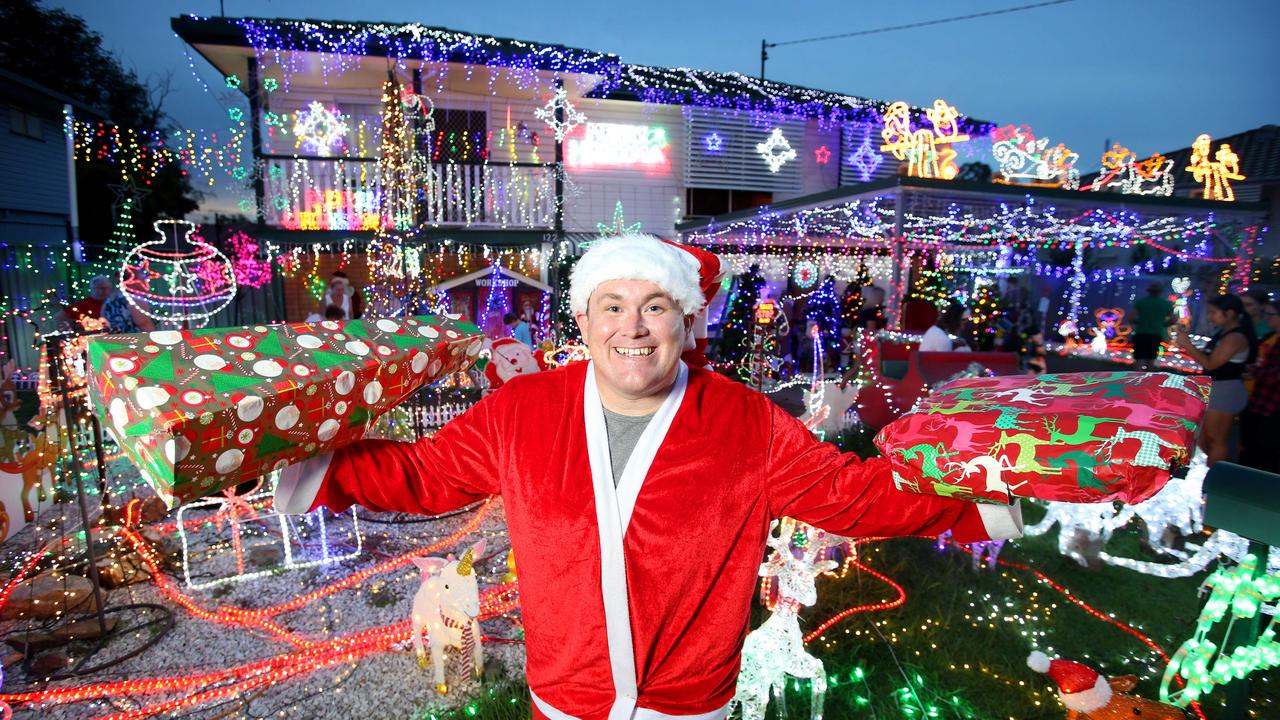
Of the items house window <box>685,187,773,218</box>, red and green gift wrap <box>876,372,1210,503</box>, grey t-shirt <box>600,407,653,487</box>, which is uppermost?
house window <box>685,187,773,218</box>

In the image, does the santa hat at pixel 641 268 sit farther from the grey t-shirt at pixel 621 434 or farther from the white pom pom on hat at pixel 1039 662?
the white pom pom on hat at pixel 1039 662

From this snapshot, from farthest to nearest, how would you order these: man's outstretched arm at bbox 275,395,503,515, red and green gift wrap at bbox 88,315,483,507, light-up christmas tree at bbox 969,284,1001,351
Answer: light-up christmas tree at bbox 969,284,1001,351 → man's outstretched arm at bbox 275,395,503,515 → red and green gift wrap at bbox 88,315,483,507

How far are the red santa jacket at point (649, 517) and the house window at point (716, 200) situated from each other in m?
12.1

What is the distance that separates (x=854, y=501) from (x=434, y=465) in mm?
1195

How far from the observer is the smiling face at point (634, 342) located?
5.56ft

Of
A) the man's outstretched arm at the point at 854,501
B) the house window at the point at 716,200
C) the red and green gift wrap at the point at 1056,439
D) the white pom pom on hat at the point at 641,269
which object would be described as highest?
the house window at the point at 716,200

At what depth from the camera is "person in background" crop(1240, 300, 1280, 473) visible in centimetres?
508

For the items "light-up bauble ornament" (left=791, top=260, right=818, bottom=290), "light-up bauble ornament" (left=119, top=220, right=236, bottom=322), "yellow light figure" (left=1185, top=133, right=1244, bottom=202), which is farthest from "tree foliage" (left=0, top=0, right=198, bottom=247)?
"yellow light figure" (left=1185, top=133, right=1244, bottom=202)

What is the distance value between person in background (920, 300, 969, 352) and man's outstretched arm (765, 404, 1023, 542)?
19.8ft

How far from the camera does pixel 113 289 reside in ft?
24.3

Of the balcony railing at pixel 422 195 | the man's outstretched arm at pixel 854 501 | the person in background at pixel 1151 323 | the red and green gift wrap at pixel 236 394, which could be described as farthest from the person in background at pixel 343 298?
the person in background at pixel 1151 323

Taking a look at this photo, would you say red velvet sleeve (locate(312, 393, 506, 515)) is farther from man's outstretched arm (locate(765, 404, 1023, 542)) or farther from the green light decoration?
the green light decoration

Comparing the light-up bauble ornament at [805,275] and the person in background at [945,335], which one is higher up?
the light-up bauble ornament at [805,275]

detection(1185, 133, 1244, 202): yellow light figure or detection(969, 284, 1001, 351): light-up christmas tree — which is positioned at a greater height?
detection(1185, 133, 1244, 202): yellow light figure
